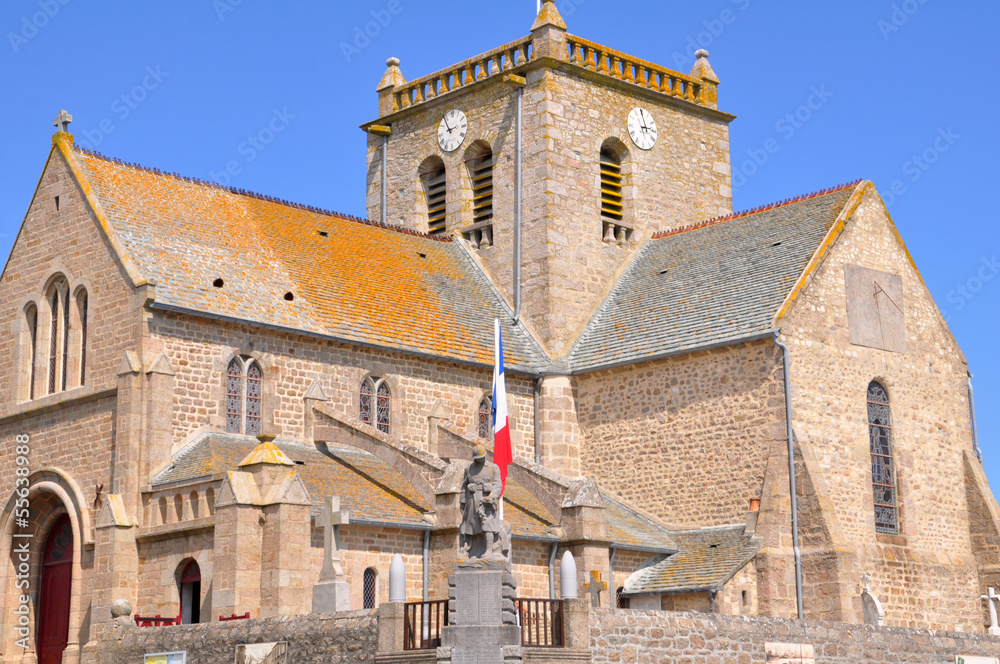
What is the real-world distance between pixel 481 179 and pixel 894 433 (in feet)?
42.2

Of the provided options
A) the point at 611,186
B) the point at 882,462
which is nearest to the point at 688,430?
the point at 882,462

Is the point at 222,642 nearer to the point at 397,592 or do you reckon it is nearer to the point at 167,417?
the point at 397,592

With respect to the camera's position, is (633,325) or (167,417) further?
(633,325)

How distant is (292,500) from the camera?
82.8 ft

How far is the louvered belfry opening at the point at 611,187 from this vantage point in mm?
38219

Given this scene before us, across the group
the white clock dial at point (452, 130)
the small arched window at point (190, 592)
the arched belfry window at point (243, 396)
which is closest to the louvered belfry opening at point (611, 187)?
the white clock dial at point (452, 130)

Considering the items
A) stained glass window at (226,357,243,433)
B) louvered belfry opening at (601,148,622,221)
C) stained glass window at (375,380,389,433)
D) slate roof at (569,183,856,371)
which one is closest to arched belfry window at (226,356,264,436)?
stained glass window at (226,357,243,433)

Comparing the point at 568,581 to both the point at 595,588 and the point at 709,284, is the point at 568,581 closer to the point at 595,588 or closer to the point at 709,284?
the point at 595,588

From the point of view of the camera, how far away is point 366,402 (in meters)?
31.7

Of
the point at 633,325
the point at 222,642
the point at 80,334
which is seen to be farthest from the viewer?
the point at 633,325

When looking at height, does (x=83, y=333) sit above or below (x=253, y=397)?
above

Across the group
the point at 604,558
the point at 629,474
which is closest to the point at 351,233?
the point at 629,474

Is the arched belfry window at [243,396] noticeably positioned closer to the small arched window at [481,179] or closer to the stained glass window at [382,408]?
the stained glass window at [382,408]

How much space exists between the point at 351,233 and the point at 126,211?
6.79 m
